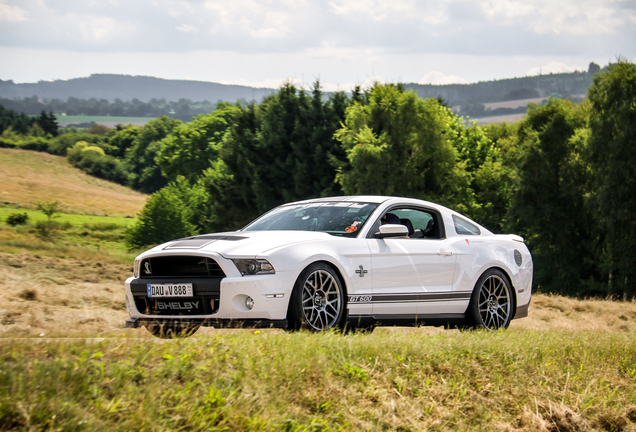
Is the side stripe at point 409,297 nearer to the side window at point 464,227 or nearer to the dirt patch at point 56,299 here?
the side window at point 464,227

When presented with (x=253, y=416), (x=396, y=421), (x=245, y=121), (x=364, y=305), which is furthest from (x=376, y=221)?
(x=245, y=121)

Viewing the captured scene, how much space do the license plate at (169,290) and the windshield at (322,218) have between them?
1585 mm

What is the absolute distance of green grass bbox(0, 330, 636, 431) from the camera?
144 inches

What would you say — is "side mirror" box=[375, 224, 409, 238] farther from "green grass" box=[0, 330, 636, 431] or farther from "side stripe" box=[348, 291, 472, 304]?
"green grass" box=[0, 330, 636, 431]

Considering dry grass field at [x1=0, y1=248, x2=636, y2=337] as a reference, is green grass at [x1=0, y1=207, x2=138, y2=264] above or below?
below

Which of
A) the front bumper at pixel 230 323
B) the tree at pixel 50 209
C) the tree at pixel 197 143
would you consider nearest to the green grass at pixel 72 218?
the tree at pixel 50 209

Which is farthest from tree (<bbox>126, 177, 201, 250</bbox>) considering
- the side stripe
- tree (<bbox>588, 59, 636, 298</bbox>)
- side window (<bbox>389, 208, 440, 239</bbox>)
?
the side stripe

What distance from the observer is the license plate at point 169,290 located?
249 inches

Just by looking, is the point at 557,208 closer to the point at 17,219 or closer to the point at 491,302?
the point at 491,302

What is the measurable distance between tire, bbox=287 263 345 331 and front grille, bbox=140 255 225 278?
2.46ft

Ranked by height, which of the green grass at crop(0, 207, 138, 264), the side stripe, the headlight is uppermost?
the headlight

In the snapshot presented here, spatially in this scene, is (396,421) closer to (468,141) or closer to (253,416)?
(253,416)

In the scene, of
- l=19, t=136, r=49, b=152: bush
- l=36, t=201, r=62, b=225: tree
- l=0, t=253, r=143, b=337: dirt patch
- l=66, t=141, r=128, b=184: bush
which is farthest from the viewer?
l=19, t=136, r=49, b=152: bush

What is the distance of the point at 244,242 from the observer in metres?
6.59
